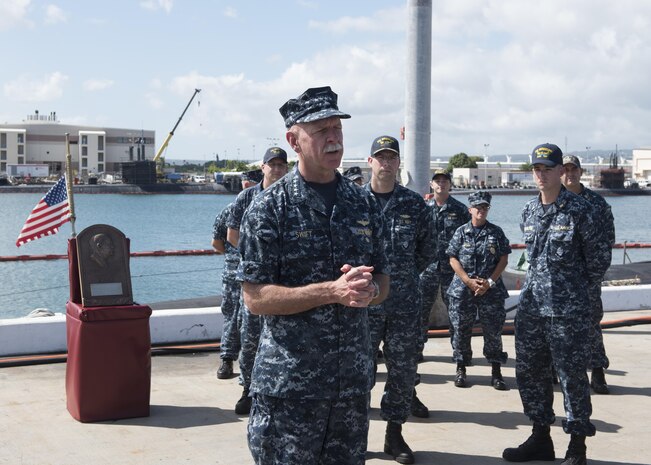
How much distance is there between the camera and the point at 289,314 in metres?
3.55

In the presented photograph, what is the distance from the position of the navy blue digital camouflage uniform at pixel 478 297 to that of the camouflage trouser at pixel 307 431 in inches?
182

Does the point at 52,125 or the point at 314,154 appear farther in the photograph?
the point at 52,125

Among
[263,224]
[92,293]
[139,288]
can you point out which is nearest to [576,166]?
[92,293]

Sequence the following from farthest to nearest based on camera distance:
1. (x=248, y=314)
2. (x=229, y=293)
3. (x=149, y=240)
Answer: (x=149, y=240)
(x=229, y=293)
(x=248, y=314)

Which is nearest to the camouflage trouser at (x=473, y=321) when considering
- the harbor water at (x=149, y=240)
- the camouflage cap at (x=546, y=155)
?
the camouflage cap at (x=546, y=155)

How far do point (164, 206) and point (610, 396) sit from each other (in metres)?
97.5

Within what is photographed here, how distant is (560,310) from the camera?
5594mm

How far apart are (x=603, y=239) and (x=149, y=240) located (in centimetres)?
4956

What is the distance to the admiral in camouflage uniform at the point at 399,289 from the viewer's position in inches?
231

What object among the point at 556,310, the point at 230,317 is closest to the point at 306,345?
the point at 556,310

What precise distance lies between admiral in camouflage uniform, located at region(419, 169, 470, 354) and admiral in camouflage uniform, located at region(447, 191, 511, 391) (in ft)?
1.00

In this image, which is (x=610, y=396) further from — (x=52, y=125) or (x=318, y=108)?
(x=52, y=125)

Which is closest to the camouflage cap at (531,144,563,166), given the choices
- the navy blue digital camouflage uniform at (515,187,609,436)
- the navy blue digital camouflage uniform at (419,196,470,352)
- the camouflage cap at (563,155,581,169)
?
the navy blue digital camouflage uniform at (515,187,609,436)

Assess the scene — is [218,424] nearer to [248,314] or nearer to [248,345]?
[248,345]
